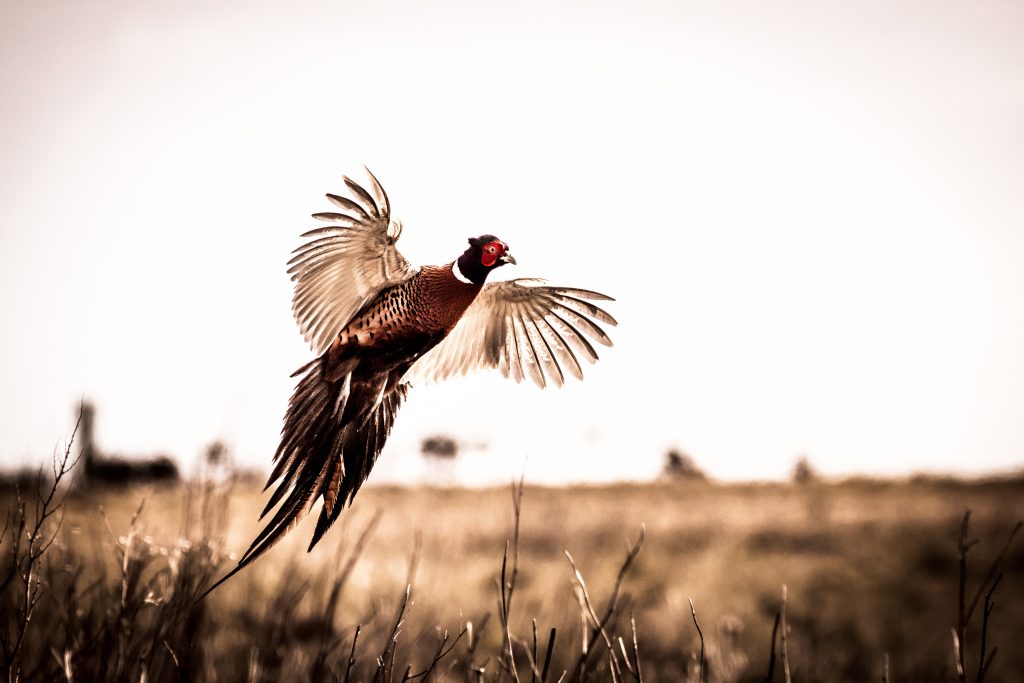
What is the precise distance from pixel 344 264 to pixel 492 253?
21.1 inches

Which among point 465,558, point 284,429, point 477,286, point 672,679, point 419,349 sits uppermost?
point 477,286

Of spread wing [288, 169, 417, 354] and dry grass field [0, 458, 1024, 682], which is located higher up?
spread wing [288, 169, 417, 354]

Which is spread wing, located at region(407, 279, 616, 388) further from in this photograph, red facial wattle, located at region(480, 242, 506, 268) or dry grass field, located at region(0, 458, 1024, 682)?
dry grass field, located at region(0, 458, 1024, 682)

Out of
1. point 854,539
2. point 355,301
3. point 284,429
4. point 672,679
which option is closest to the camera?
point 284,429

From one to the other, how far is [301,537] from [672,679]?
8.61 metres

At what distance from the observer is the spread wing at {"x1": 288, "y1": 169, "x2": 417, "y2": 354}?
1.73 meters

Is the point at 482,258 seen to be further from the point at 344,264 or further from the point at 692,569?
the point at 692,569

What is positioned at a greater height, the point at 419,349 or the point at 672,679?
the point at 419,349

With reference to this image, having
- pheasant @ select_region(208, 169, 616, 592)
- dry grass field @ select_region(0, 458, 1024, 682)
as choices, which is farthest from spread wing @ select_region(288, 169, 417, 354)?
dry grass field @ select_region(0, 458, 1024, 682)

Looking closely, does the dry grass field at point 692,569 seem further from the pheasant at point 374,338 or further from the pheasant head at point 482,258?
the pheasant head at point 482,258

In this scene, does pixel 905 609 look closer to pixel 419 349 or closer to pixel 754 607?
pixel 754 607

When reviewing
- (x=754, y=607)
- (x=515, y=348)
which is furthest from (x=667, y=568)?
(x=515, y=348)

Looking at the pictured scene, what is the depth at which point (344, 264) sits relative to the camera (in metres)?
1.86

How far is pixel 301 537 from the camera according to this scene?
16.3m
